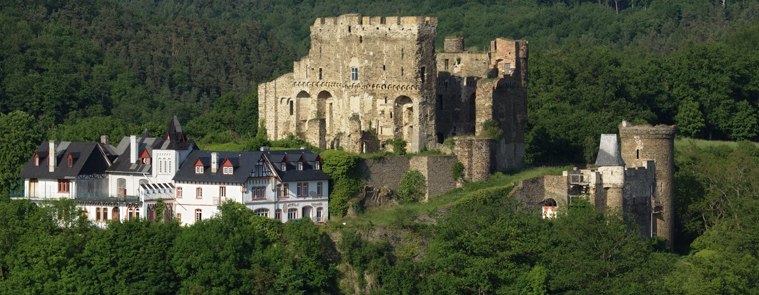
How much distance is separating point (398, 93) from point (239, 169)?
7.90 meters

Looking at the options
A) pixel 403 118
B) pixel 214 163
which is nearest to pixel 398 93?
pixel 403 118

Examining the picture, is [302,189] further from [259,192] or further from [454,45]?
[454,45]

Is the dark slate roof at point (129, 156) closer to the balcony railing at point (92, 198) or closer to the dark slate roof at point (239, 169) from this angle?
the balcony railing at point (92, 198)

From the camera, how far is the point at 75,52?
364 feet

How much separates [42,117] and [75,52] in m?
13.5

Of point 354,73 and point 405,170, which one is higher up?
point 354,73

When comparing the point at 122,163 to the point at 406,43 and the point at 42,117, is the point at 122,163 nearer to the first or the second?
the point at 406,43

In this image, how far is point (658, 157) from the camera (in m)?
80.1

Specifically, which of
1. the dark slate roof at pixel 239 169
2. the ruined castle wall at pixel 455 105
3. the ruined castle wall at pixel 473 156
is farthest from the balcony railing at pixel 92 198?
the ruined castle wall at pixel 455 105

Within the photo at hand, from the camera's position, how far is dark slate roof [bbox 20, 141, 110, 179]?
75438 mm

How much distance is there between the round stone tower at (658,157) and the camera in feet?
262

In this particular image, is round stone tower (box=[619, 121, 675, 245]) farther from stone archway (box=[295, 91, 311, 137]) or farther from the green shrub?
stone archway (box=[295, 91, 311, 137])

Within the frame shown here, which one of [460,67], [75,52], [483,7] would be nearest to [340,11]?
[483,7]

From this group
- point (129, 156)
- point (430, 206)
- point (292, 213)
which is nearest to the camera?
point (292, 213)
